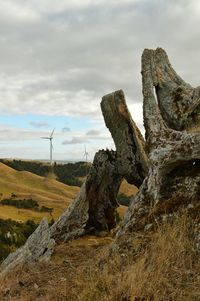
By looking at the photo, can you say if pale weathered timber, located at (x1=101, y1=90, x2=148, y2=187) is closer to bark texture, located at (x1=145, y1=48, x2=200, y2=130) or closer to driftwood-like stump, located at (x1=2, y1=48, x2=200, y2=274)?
driftwood-like stump, located at (x1=2, y1=48, x2=200, y2=274)

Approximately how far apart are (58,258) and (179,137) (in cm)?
687

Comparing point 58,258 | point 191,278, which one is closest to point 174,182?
point 191,278

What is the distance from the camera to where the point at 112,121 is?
2327 centimetres

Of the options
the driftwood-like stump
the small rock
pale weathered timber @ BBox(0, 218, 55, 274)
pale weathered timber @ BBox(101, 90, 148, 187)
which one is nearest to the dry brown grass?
the small rock

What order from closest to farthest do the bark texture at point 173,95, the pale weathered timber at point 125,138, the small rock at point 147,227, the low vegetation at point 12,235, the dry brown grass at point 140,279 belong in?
the dry brown grass at point 140,279 → the small rock at point 147,227 → the bark texture at point 173,95 → the pale weathered timber at point 125,138 → the low vegetation at point 12,235

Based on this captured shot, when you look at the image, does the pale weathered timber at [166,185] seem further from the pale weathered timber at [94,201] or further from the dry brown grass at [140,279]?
the pale weathered timber at [94,201]

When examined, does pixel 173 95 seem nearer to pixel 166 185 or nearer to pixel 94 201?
pixel 94 201

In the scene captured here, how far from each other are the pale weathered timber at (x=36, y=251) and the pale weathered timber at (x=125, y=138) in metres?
5.39

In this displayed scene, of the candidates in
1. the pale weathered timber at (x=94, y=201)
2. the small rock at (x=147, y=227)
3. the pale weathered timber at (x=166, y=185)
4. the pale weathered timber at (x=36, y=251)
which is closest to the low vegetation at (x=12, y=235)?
the pale weathered timber at (x=94, y=201)

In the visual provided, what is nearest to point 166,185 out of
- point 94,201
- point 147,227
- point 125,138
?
point 147,227

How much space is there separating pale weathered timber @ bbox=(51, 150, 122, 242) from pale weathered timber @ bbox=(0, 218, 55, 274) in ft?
9.97

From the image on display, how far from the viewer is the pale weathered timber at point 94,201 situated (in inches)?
912

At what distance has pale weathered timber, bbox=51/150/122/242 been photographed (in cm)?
2317

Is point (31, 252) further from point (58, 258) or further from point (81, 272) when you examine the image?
point (81, 272)
